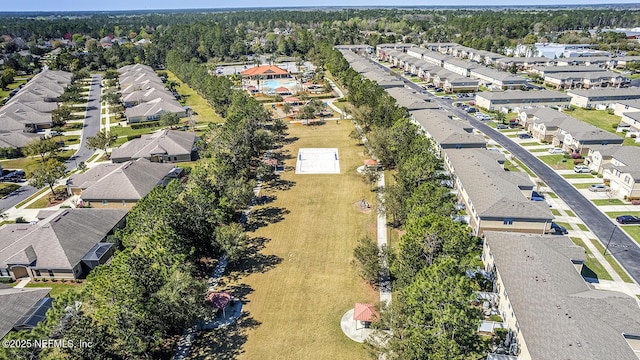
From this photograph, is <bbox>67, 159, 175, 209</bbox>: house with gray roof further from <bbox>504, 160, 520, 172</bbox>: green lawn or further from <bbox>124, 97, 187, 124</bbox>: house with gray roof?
<bbox>504, 160, 520, 172</bbox>: green lawn

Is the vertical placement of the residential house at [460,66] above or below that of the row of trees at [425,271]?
above

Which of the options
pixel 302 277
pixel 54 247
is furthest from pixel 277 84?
pixel 302 277

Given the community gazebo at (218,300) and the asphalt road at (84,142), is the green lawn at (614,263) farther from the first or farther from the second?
the asphalt road at (84,142)

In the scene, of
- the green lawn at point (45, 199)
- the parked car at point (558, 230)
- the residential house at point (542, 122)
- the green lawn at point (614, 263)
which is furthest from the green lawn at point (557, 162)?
the green lawn at point (45, 199)

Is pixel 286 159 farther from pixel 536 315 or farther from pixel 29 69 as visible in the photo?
pixel 29 69

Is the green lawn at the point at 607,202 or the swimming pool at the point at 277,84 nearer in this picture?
the green lawn at the point at 607,202

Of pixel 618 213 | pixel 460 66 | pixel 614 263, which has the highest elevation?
pixel 460 66

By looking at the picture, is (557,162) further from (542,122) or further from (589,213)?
(589,213)
